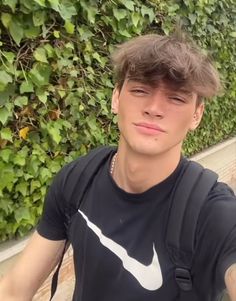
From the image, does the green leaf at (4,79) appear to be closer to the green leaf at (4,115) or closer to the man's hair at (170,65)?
the green leaf at (4,115)

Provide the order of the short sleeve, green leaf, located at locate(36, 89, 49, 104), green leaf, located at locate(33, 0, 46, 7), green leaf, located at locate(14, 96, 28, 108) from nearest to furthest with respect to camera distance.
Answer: the short sleeve, green leaf, located at locate(33, 0, 46, 7), green leaf, located at locate(14, 96, 28, 108), green leaf, located at locate(36, 89, 49, 104)

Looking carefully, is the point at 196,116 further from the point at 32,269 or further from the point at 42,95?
the point at 42,95

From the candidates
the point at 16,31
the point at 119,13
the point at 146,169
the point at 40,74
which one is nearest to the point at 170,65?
the point at 146,169

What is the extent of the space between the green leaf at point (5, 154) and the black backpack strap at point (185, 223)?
1.65 m

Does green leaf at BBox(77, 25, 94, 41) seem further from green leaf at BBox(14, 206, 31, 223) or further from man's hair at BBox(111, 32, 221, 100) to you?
man's hair at BBox(111, 32, 221, 100)

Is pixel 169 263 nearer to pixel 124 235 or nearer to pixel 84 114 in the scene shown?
pixel 124 235

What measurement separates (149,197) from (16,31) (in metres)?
1.62

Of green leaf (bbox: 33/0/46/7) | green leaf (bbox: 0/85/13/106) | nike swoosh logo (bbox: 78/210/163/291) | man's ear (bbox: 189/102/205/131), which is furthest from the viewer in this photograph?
green leaf (bbox: 0/85/13/106)

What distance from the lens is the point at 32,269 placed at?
60.5 inches

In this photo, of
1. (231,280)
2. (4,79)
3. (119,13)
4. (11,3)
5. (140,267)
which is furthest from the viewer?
(119,13)

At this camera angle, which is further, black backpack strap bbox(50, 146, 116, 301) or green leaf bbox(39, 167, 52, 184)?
green leaf bbox(39, 167, 52, 184)

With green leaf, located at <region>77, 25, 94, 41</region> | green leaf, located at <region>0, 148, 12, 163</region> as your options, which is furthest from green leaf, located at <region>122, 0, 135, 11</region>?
green leaf, located at <region>0, 148, 12, 163</region>

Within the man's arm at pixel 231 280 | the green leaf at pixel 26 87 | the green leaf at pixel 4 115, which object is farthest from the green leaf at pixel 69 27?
the man's arm at pixel 231 280

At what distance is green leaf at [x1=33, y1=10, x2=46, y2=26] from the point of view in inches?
103
